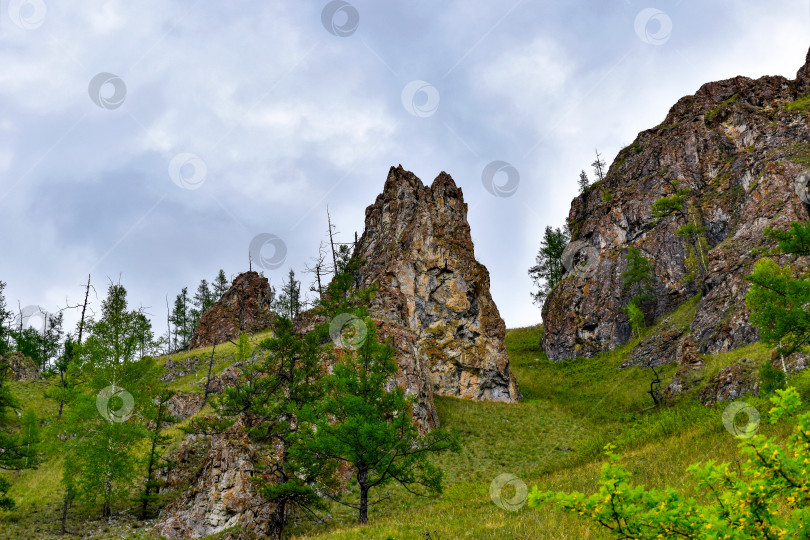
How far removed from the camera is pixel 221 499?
19.0 m

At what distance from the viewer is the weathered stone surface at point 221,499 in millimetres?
18500

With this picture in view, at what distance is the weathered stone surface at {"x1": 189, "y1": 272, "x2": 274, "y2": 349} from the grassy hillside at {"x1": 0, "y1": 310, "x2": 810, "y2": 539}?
2194 cm

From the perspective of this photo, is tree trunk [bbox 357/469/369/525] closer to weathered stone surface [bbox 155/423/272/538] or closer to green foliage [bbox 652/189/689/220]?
weathered stone surface [bbox 155/423/272/538]

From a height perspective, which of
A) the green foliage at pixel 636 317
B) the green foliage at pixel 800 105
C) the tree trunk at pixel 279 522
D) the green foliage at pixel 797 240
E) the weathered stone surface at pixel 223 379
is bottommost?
the tree trunk at pixel 279 522

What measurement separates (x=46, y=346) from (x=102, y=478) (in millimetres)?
69084

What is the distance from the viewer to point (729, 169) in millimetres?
57625

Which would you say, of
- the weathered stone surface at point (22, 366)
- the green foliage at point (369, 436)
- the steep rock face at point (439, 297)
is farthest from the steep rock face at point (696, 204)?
the weathered stone surface at point (22, 366)

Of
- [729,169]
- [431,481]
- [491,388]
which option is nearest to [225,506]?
[431,481]

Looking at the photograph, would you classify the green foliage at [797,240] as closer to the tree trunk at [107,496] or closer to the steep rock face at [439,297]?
the steep rock face at [439,297]

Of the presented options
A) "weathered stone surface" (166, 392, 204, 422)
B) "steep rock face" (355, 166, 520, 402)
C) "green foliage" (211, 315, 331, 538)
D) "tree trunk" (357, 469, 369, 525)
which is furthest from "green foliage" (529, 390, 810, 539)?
"weathered stone surface" (166, 392, 204, 422)

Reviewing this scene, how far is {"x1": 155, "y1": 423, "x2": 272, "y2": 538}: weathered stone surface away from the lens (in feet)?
60.7

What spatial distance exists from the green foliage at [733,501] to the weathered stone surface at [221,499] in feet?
60.0

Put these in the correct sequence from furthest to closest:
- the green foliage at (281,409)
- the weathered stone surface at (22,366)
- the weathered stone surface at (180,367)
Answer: the weathered stone surface at (22,366) < the weathered stone surface at (180,367) < the green foliage at (281,409)

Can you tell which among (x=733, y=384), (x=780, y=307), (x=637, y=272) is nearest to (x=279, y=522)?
(x=780, y=307)
